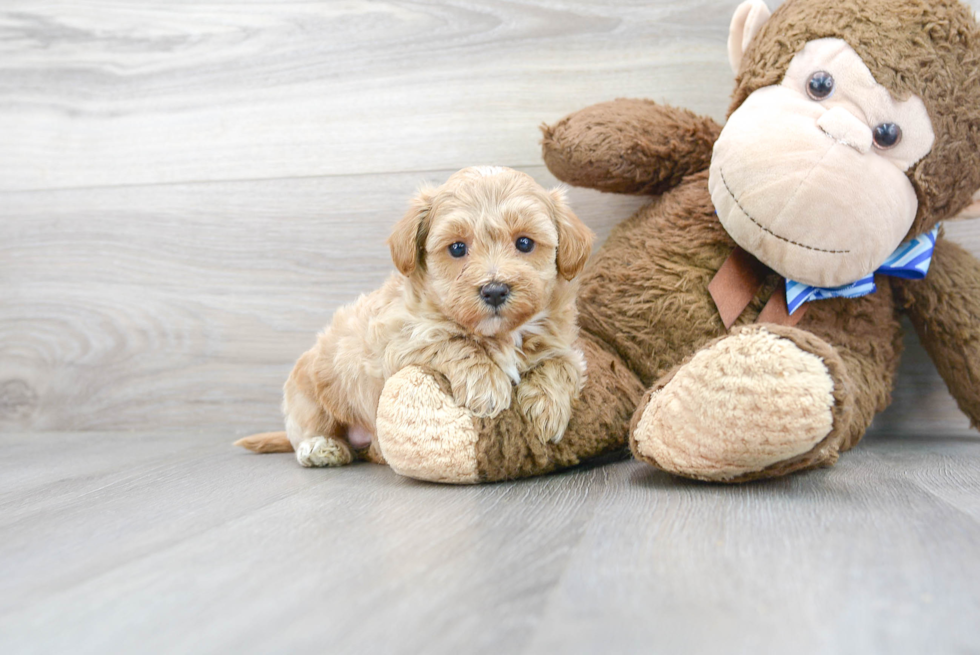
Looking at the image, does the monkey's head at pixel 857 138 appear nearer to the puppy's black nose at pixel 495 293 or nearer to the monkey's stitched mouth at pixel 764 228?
the monkey's stitched mouth at pixel 764 228

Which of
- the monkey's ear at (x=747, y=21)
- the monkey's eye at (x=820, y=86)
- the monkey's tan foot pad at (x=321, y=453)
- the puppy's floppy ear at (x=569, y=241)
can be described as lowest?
the monkey's tan foot pad at (x=321, y=453)

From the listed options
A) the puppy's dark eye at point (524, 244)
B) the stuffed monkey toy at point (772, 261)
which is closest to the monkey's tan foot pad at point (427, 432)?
the stuffed monkey toy at point (772, 261)

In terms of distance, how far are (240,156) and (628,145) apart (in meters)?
1.07

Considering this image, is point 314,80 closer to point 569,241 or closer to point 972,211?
point 569,241

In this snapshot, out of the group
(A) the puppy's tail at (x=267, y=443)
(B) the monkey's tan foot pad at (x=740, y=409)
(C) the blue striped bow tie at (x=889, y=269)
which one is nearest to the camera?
(B) the monkey's tan foot pad at (x=740, y=409)

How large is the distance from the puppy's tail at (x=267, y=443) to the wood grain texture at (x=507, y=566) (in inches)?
15.7

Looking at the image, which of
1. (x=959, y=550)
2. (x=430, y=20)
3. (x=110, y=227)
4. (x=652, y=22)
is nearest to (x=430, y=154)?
(x=430, y=20)

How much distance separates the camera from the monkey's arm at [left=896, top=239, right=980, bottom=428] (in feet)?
4.70

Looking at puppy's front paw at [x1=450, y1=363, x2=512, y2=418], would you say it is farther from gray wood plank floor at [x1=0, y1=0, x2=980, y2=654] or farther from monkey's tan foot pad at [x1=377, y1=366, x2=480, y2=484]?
gray wood plank floor at [x1=0, y1=0, x2=980, y2=654]

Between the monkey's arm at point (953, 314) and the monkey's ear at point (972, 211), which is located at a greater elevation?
the monkey's ear at point (972, 211)

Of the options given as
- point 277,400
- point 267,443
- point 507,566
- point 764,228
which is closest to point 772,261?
point 764,228

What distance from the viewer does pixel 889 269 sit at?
4.55 feet

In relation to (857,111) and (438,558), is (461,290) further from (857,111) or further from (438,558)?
(857,111)

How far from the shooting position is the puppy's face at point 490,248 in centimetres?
116
